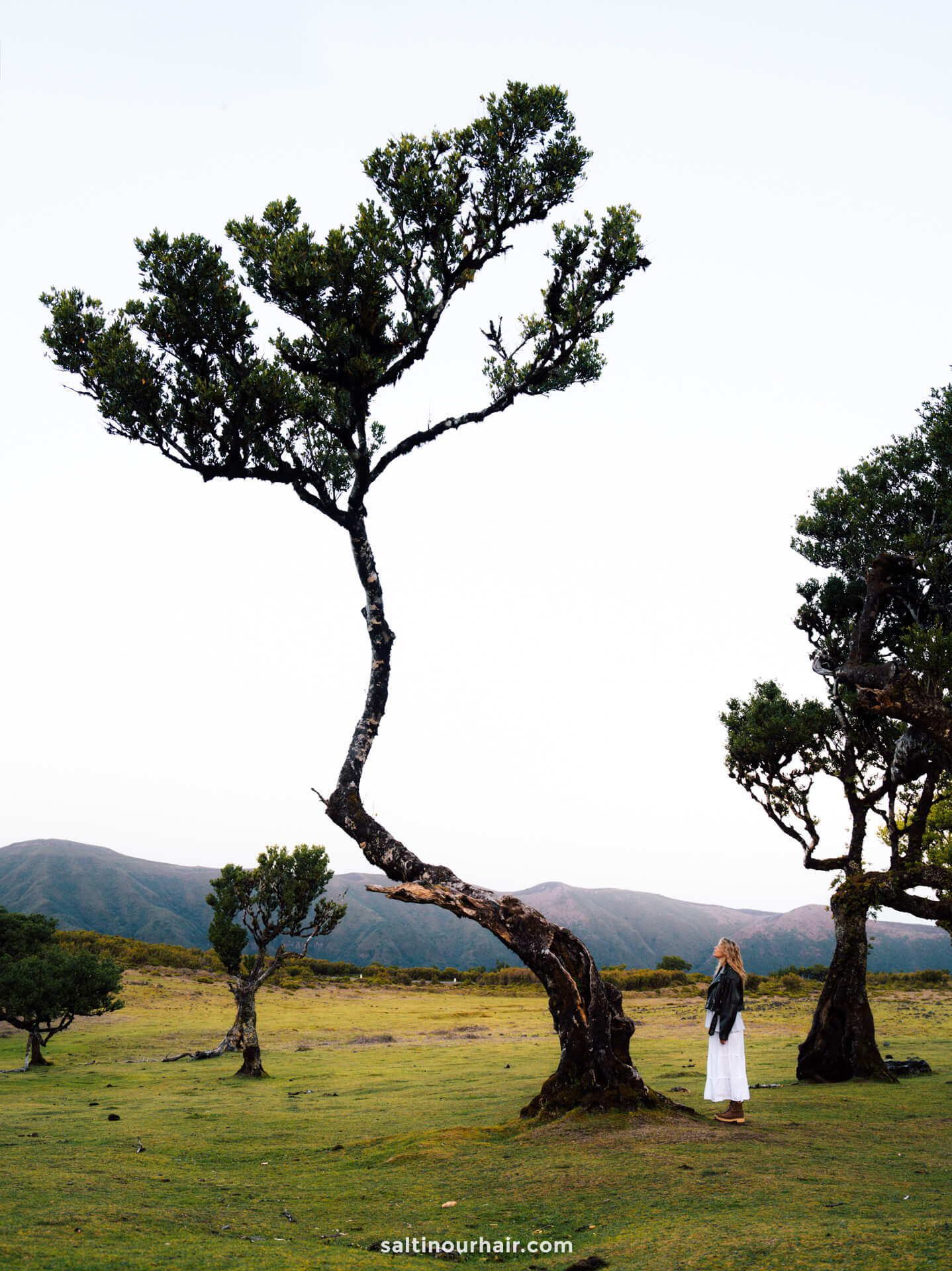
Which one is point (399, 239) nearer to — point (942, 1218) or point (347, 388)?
point (347, 388)

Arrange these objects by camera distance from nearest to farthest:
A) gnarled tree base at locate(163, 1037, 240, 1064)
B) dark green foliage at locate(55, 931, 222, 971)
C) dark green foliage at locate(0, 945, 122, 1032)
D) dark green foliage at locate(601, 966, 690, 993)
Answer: dark green foliage at locate(0, 945, 122, 1032), gnarled tree base at locate(163, 1037, 240, 1064), dark green foliage at locate(55, 931, 222, 971), dark green foliage at locate(601, 966, 690, 993)

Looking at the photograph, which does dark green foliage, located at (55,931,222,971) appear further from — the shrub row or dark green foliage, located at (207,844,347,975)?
dark green foliage, located at (207,844,347,975)

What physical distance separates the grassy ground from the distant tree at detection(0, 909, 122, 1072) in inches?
286

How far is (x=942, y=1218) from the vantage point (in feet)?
20.9

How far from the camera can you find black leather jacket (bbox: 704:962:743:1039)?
12.3 m

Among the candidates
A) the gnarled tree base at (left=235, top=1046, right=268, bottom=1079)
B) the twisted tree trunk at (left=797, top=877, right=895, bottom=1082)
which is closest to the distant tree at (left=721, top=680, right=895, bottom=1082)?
the twisted tree trunk at (left=797, top=877, right=895, bottom=1082)

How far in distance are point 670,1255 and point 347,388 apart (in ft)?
48.8

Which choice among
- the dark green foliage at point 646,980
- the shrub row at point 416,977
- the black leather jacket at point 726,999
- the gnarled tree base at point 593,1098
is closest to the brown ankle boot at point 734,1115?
the gnarled tree base at point 593,1098

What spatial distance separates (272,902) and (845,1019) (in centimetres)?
2198

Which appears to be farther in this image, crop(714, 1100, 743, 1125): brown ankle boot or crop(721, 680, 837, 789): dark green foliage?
crop(721, 680, 837, 789): dark green foliage

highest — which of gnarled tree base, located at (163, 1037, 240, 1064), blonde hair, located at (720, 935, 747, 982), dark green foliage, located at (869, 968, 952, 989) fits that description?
blonde hair, located at (720, 935, 747, 982)

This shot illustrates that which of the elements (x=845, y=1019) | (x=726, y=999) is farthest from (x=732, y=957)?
(x=845, y=1019)

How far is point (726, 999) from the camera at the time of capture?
12.3m

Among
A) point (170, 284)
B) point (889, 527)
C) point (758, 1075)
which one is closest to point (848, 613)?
point (889, 527)
